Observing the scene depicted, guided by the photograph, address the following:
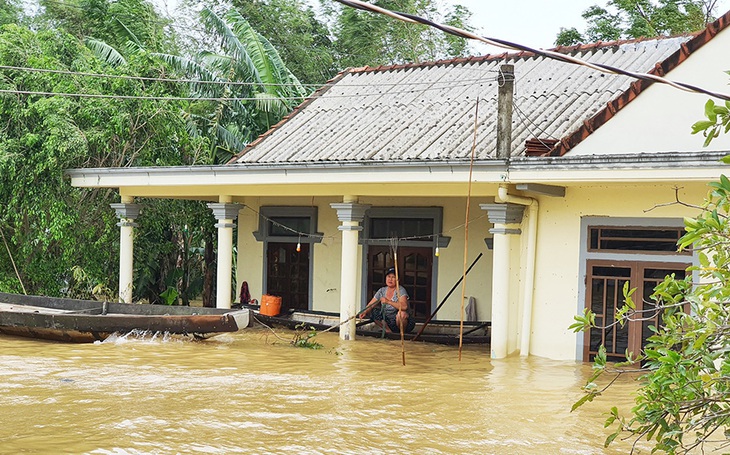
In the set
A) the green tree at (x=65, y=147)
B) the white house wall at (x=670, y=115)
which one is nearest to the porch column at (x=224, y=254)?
the green tree at (x=65, y=147)

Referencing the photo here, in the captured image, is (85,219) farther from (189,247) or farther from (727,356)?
(727,356)

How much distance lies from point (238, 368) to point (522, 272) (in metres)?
4.52

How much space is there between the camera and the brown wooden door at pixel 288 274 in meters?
18.3

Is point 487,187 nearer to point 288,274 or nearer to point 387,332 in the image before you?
point 387,332

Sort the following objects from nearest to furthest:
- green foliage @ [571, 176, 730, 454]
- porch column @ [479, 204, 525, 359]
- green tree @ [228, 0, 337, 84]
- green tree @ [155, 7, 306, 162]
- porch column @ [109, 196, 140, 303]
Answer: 1. green foliage @ [571, 176, 730, 454]
2. porch column @ [479, 204, 525, 359]
3. porch column @ [109, 196, 140, 303]
4. green tree @ [155, 7, 306, 162]
5. green tree @ [228, 0, 337, 84]

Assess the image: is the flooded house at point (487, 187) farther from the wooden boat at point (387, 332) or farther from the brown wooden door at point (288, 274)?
the wooden boat at point (387, 332)

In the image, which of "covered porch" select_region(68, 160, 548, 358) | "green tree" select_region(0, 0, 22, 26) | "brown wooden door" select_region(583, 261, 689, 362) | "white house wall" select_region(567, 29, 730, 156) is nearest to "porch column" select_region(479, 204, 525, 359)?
"covered porch" select_region(68, 160, 548, 358)

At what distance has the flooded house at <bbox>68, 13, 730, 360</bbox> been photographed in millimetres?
11859

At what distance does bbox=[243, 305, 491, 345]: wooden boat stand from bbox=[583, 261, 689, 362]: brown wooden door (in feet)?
7.37

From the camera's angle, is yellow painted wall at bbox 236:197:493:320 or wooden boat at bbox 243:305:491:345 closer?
wooden boat at bbox 243:305:491:345

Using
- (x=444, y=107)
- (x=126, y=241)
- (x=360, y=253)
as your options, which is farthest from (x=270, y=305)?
(x=444, y=107)

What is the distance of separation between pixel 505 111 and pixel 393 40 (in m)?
20.9

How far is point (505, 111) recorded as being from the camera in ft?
42.1

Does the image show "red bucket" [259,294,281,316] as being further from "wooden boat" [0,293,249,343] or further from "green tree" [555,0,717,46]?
"green tree" [555,0,717,46]
